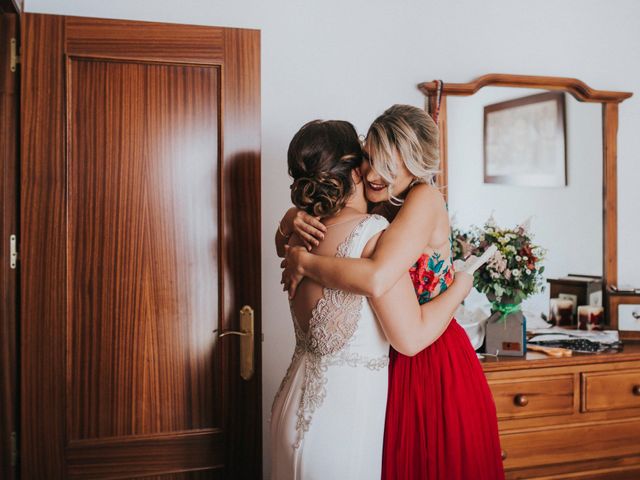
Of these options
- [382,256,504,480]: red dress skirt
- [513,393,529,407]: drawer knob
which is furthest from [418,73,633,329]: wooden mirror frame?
[382,256,504,480]: red dress skirt

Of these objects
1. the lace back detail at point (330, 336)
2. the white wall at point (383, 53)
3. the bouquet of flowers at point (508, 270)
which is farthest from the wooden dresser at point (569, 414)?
the lace back detail at point (330, 336)

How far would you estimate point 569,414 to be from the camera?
8.42 feet

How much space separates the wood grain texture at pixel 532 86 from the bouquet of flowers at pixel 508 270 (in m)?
0.67

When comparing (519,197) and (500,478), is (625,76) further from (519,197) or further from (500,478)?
(500,478)

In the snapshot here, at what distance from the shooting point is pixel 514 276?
254cm

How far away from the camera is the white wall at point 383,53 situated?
2664mm

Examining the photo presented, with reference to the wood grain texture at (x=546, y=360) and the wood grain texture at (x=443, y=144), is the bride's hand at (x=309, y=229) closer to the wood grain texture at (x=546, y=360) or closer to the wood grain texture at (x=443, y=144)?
the wood grain texture at (x=546, y=360)

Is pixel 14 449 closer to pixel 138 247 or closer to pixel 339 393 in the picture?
pixel 138 247

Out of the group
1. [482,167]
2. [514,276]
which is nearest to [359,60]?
[482,167]

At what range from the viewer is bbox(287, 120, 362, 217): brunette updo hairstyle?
1.67m

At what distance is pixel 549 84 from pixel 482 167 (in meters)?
0.51

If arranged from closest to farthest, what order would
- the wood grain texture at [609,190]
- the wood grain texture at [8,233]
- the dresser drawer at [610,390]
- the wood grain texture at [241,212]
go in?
the wood grain texture at [8,233] < the wood grain texture at [241,212] < the dresser drawer at [610,390] < the wood grain texture at [609,190]

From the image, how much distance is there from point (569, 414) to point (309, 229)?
4.92 feet

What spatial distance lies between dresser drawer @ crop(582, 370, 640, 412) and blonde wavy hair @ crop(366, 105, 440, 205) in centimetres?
138
